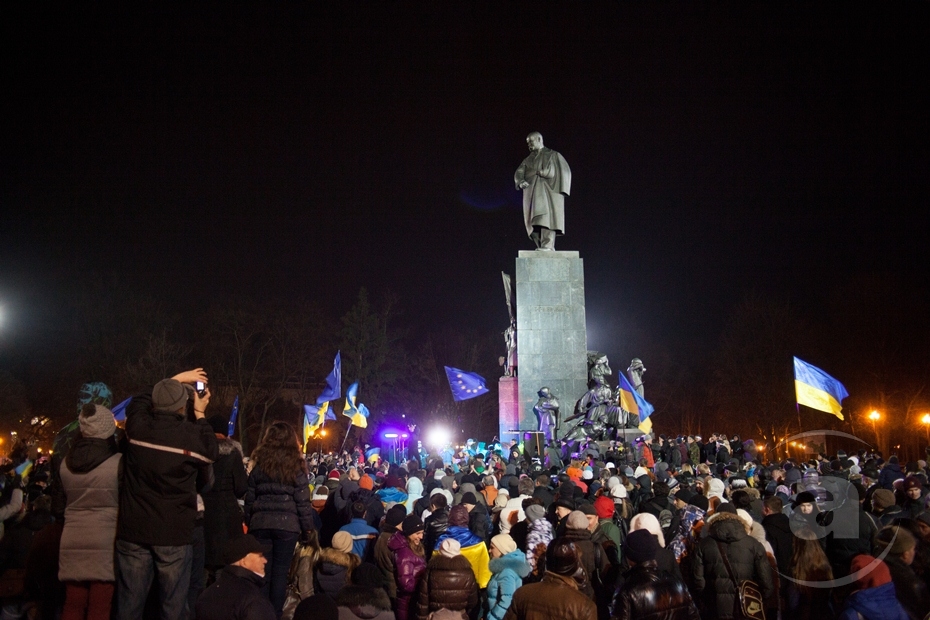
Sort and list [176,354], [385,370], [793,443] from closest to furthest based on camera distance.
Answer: [176,354] < [793,443] < [385,370]

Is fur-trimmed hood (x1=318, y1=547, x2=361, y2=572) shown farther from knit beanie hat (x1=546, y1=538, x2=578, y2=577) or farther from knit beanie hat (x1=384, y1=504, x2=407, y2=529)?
knit beanie hat (x1=546, y1=538, x2=578, y2=577)

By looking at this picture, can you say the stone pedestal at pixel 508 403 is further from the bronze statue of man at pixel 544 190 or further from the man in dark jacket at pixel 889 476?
the man in dark jacket at pixel 889 476

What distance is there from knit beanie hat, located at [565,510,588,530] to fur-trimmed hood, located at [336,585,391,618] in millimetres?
1748

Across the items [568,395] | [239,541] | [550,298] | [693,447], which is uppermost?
[550,298]

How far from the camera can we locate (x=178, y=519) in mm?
4078

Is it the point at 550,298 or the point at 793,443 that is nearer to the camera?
the point at 550,298

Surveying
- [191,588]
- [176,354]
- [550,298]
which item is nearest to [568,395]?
[550,298]

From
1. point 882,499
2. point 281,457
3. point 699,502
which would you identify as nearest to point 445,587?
point 281,457

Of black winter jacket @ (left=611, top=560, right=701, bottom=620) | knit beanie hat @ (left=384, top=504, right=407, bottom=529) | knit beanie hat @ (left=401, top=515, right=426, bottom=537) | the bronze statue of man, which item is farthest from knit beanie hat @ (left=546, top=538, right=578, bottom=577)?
the bronze statue of man

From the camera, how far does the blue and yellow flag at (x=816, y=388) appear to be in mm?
12016

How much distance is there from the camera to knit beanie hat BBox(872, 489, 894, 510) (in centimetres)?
717

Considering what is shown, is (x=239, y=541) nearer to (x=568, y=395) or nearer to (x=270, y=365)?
(x=568, y=395)

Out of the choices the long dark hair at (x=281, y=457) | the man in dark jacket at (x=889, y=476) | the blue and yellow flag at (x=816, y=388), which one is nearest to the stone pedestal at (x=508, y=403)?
the blue and yellow flag at (x=816, y=388)

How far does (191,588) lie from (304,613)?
2.00 meters
